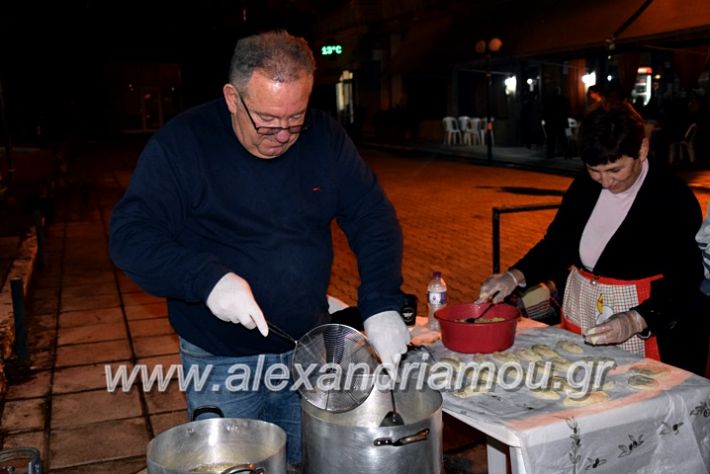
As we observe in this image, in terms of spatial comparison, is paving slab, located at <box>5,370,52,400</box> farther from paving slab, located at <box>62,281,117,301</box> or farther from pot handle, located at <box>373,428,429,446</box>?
pot handle, located at <box>373,428,429,446</box>

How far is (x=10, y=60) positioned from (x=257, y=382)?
4631 cm

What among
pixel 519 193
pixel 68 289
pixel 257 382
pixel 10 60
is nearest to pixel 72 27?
pixel 10 60

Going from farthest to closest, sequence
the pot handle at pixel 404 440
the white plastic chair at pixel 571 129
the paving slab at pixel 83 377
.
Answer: the white plastic chair at pixel 571 129 < the paving slab at pixel 83 377 < the pot handle at pixel 404 440

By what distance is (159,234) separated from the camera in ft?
7.44

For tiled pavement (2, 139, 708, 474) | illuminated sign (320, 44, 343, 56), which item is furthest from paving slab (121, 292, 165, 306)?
illuminated sign (320, 44, 343, 56)

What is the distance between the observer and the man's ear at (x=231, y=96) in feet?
7.80

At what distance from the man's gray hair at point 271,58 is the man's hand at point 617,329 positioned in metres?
1.57

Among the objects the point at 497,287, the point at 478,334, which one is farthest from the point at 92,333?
the point at 478,334

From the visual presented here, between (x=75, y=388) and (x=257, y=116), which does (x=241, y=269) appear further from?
(x=75, y=388)

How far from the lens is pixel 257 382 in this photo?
267cm

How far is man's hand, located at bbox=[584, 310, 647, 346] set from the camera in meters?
3.01

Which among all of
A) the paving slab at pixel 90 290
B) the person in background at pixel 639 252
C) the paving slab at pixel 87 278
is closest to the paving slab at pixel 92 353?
the paving slab at pixel 90 290

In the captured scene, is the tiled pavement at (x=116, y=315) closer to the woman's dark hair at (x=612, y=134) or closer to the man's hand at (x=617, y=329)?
the man's hand at (x=617, y=329)

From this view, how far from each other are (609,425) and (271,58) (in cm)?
163
